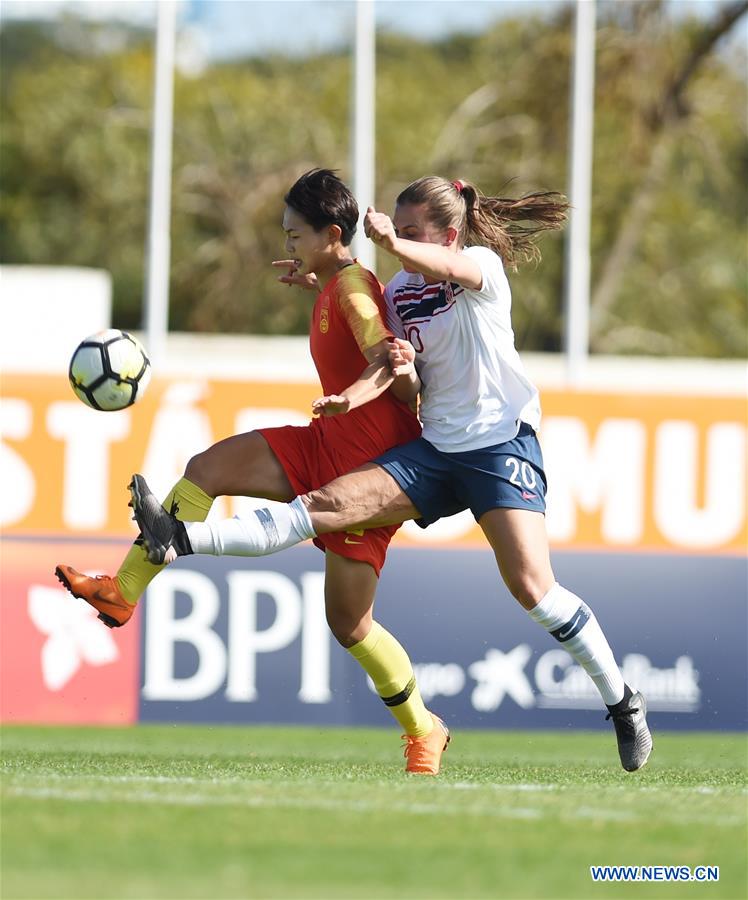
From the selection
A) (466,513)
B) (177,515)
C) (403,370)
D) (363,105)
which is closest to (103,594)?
(177,515)

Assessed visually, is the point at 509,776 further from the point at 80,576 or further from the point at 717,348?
the point at 717,348

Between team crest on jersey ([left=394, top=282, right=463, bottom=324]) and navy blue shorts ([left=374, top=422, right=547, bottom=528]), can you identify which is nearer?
navy blue shorts ([left=374, top=422, right=547, bottom=528])

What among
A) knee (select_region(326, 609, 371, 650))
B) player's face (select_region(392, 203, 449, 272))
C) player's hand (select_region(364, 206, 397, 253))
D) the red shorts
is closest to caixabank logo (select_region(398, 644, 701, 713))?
knee (select_region(326, 609, 371, 650))

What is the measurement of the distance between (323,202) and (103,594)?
5.31ft

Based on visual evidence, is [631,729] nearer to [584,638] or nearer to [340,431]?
[584,638]

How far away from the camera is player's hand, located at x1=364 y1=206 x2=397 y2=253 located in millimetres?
5676

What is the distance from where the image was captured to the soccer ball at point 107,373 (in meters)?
6.57

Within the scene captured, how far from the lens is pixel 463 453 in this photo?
6.24m

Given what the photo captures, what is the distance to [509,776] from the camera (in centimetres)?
670

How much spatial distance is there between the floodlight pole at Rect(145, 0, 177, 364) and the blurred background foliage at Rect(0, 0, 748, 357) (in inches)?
347

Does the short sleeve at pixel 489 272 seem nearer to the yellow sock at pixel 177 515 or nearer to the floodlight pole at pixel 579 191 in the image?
the yellow sock at pixel 177 515

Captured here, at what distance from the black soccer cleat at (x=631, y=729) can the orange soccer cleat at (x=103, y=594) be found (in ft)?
6.02

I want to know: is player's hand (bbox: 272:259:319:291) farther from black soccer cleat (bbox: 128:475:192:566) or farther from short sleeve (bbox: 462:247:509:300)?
black soccer cleat (bbox: 128:475:192:566)

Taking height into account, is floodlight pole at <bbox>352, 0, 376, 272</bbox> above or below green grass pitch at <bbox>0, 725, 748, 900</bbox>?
above
